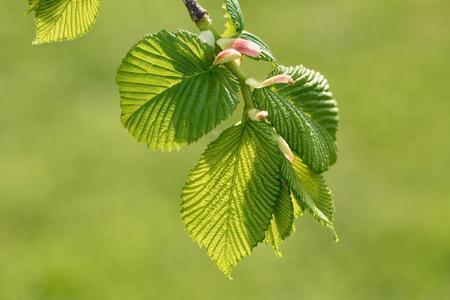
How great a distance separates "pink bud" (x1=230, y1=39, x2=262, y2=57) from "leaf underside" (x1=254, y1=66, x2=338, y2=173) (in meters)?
0.04

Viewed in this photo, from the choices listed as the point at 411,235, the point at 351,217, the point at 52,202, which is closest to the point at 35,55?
the point at 52,202

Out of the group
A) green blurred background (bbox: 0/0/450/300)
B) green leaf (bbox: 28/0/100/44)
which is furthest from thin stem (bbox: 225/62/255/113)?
green blurred background (bbox: 0/0/450/300)

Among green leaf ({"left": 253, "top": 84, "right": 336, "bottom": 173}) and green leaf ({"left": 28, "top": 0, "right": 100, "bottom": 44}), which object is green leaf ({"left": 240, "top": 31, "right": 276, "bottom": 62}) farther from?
green leaf ({"left": 28, "top": 0, "right": 100, "bottom": 44})

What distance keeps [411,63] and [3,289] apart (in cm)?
301

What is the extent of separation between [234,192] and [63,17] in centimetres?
34

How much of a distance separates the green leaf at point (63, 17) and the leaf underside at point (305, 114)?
0.26 m

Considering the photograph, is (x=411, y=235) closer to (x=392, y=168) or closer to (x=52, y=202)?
(x=392, y=168)

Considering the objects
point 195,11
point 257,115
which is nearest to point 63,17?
point 195,11

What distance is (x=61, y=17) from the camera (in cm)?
103

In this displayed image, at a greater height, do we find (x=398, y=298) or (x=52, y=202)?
(x=52, y=202)

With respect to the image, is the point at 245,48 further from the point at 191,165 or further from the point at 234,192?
the point at 191,165

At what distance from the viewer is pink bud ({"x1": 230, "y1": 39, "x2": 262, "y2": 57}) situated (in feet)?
2.87

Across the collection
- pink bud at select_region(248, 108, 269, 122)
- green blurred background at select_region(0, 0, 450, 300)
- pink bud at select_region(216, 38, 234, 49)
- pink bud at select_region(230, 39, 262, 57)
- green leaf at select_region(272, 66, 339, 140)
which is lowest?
green blurred background at select_region(0, 0, 450, 300)

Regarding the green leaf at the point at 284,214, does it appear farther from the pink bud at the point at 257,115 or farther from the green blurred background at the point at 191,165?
the green blurred background at the point at 191,165
